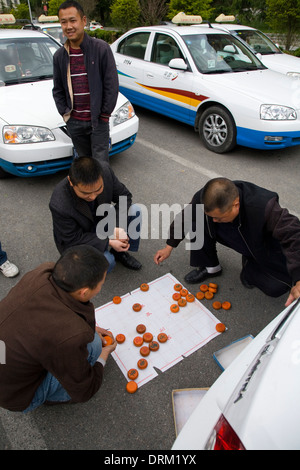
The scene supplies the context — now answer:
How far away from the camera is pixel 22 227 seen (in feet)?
10.7

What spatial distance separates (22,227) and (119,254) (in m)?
1.18

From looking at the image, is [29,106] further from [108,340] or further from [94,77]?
[108,340]

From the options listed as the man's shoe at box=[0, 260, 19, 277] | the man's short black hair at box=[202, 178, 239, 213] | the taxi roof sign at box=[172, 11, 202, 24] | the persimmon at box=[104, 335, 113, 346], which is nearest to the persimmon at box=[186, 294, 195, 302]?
the persimmon at box=[104, 335, 113, 346]

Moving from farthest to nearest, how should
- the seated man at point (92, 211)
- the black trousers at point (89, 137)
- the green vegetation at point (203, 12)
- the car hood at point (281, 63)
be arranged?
1. the green vegetation at point (203, 12)
2. the car hood at point (281, 63)
3. the black trousers at point (89, 137)
4. the seated man at point (92, 211)

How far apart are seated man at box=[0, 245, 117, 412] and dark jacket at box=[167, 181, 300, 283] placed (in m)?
1.11

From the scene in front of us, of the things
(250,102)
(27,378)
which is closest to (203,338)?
(27,378)

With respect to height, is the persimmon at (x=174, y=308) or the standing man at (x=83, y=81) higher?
the standing man at (x=83, y=81)

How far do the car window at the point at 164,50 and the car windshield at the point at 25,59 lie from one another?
1.63 metres

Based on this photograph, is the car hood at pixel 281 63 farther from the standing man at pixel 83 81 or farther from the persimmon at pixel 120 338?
the persimmon at pixel 120 338

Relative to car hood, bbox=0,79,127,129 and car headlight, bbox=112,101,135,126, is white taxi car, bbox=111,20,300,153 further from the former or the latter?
car hood, bbox=0,79,127,129

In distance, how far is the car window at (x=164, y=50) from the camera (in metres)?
4.86

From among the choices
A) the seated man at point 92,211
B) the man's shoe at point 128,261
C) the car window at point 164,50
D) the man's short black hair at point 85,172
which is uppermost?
the car window at point 164,50

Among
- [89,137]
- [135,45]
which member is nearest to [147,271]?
[89,137]

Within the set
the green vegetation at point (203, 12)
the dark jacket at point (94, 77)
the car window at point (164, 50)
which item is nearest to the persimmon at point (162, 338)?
the dark jacket at point (94, 77)
